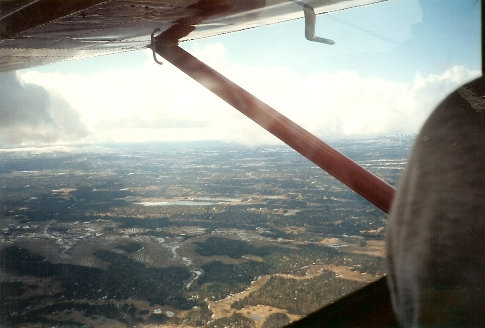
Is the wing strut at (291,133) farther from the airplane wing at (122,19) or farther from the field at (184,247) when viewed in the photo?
the field at (184,247)

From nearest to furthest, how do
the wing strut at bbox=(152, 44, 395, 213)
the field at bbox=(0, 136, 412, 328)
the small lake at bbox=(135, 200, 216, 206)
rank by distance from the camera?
the wing strut at bbox=(152, 44, 395, 213) < the field at bbox=(0, 136, 412, 328) < the small lake at bbox=(135, 200, 216, 206)

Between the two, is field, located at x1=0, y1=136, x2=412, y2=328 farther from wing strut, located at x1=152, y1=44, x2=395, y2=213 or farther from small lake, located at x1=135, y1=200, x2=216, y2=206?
wing strut, located at x1=152, y1=44, x2=395, y2=213

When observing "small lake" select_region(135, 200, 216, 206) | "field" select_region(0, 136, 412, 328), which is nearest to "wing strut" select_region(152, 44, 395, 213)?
"field" select_region(0, 136, 412, 328)

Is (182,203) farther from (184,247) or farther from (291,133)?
(291,133)

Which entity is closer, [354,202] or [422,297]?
[422,297]

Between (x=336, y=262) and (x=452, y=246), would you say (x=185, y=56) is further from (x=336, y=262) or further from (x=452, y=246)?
(x=336, y=262)

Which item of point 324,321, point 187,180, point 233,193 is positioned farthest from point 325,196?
point 324,321

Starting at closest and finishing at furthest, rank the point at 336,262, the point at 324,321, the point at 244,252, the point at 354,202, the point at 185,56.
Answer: the point at 324,321
the point at 185,56
the point at 336,262
the point at 244,252
the point at 354,202
